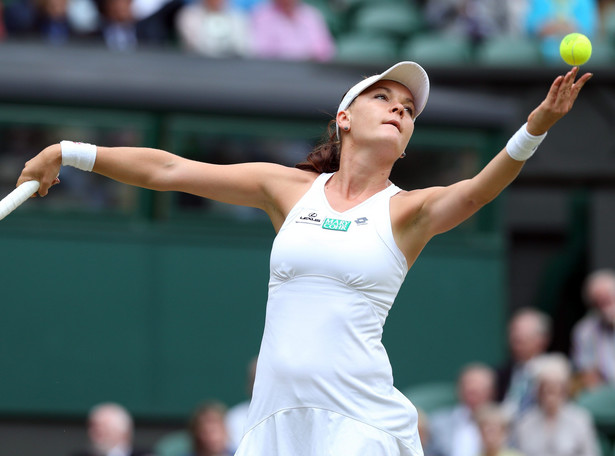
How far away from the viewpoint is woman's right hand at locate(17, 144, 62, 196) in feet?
12.9

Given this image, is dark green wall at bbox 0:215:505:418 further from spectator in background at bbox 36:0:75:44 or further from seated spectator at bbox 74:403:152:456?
spectator in background at bbox 36:0:75:44

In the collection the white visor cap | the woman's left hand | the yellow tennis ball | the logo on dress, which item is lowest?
the logo on dress

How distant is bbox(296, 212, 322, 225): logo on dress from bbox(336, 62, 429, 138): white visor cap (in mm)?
489

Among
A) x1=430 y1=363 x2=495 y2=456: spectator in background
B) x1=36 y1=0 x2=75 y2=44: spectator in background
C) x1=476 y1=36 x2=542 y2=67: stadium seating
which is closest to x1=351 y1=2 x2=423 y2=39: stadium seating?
x1=476 y1=36 x2=542 y2=67: stadium seating


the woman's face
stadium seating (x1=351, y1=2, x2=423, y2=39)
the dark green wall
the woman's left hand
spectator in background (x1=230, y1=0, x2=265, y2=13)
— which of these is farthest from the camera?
stadium seating (x1=351, y1=2, x2=423, y2=39)

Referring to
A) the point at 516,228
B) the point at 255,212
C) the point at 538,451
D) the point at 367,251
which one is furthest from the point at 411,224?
the point at 516,228

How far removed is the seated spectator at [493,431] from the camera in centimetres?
748

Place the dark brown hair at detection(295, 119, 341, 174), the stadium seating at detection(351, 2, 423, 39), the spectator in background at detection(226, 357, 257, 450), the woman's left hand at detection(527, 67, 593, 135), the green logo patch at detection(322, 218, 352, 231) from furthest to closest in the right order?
the stadium seating at detection(351, 2, 423, 39), the spectator in background at detection(226, 357, 257, 450), the dark brown hair at detection(295, 119, 341, 174), the green logo patch at detection(322, 218, 352, 231), the woman's left hand at detection(527, 67, 593, 135)

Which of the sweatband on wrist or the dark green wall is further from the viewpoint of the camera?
the dark green wall

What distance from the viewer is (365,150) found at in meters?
3.96

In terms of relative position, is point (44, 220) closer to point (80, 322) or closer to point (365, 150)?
point (80, 322)

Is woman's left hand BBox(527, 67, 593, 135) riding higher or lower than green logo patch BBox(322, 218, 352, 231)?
higher

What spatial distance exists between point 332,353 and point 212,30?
6636 mm

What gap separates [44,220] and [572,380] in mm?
4254
